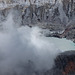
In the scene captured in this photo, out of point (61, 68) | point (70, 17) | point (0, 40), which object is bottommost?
point (70, 17)

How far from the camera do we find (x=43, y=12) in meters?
23.2

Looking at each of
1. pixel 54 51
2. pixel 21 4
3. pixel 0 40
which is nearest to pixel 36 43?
pixel 54 51

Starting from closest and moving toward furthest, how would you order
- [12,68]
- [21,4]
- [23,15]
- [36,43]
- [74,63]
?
1. [12,68]
2. [74,63]
3. [36,43]
4. [23,15]
5. [21,4]

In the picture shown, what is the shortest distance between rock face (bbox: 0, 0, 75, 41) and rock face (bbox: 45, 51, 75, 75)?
14.5m

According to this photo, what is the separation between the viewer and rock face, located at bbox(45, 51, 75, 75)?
5.54m

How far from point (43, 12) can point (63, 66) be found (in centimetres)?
1777

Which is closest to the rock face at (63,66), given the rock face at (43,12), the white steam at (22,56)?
the white steam at (22,56)

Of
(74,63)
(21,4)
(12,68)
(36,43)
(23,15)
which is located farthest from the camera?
(21,4)

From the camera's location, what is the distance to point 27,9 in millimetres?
23391

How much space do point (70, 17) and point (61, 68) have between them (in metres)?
17.5

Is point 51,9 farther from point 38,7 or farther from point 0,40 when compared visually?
point 0,40

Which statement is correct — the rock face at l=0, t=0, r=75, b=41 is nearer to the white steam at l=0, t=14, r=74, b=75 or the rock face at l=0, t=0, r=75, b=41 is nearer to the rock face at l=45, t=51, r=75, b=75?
the white steam at l=0, t=14, r=74, b=75

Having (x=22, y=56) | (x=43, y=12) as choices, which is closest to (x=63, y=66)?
(x=22, y=56)

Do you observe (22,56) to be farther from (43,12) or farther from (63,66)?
(43,12)
